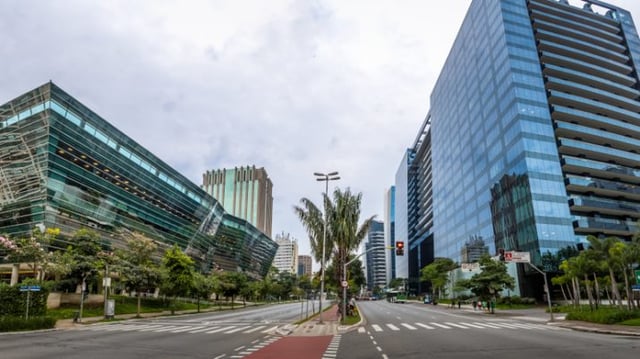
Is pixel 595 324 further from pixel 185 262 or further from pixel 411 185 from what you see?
pixel 411 185

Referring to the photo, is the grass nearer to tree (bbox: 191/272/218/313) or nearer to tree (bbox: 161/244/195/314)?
tree (bbox: 191/272/218/313)

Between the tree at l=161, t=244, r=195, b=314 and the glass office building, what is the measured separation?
664 inches

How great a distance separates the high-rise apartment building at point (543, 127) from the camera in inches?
2872

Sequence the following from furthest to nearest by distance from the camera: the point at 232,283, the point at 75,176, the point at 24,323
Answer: the point at 232,283 < the point at 75,176 < the point at 24,323

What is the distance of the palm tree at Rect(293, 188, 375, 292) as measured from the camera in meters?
34.6

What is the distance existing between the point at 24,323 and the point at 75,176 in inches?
1462

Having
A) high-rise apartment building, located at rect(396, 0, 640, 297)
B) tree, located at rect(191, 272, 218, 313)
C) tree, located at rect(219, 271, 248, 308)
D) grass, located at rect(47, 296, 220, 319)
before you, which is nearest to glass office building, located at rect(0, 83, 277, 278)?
grass, located at rect(47, 296, 220, 319)

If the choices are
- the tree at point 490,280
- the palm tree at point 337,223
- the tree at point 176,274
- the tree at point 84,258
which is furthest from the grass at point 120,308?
the tree at point 490,280

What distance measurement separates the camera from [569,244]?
2741 inches

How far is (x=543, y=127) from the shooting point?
7631 centimetres

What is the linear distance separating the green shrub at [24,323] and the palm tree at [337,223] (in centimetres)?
1916

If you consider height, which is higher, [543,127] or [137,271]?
[543,127]

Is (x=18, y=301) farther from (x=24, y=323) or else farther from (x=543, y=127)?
(x=543, y=127)

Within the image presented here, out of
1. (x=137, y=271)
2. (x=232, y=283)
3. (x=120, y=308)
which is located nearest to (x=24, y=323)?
(x=137, y=271)
